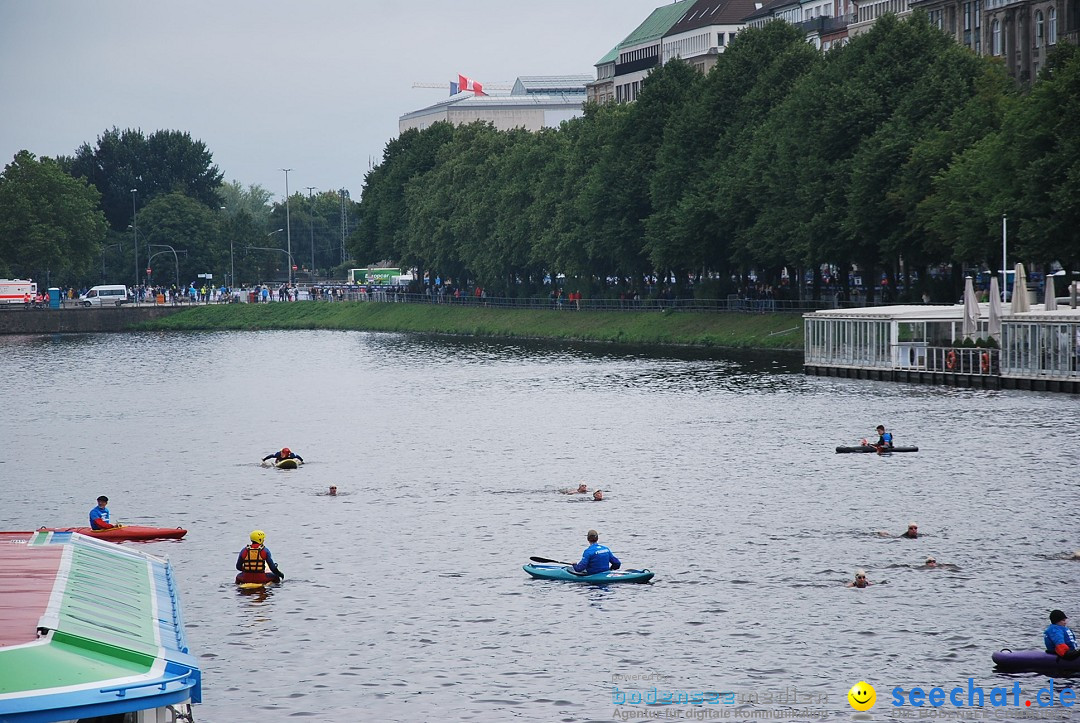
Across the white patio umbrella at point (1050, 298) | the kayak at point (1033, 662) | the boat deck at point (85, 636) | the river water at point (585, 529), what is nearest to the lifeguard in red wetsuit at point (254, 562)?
the river water at point (585, 529)

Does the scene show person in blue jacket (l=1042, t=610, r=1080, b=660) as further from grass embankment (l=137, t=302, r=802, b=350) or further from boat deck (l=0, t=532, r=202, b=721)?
grass embankment (l=137, t=302, r=802, b=350)

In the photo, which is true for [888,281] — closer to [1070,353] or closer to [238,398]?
[1070,353]

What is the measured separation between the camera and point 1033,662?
32.9 metres

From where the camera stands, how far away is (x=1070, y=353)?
82000mm

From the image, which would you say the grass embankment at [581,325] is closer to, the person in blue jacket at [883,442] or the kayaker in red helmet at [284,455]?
the person in blue jacket at [883,442]

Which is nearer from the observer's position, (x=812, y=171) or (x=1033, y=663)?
(x=1033, y=663)

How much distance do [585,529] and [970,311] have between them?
45.9 meters

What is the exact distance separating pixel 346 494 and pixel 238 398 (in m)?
42.3

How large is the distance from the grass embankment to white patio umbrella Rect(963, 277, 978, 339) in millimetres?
24229

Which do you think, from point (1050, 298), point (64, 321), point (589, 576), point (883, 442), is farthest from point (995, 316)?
point (64, 321)

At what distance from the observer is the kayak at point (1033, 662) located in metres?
32.5

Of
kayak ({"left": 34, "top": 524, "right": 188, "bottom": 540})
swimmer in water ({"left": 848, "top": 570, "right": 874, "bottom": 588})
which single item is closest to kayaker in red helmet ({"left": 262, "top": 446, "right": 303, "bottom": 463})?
kayak ({"left": 34, "top": 524, "right": 188, "bottom": 540})

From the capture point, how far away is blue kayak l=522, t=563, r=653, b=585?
138ft

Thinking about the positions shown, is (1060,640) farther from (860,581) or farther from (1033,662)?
(860,581)
